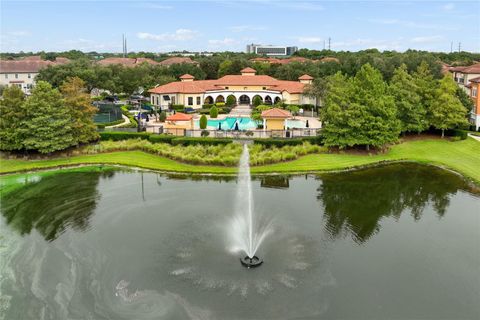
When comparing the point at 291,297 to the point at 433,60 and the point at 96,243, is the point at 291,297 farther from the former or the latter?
the point at 433,60

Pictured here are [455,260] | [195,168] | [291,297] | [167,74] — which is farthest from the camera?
[167,74]

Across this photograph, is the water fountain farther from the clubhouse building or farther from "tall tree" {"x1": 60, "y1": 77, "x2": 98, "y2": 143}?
the clubhouse building

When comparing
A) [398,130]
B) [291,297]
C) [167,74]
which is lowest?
[291,297]

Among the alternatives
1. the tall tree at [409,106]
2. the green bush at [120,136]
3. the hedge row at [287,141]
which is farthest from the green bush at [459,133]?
the green bush at [120,136]

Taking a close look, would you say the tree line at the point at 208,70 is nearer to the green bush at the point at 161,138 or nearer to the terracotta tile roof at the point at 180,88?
the terracotta tile roof at the point at 180,88

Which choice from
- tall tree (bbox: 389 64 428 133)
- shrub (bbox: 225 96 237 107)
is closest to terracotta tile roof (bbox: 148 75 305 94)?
shrub (bbox: 225 96 237 107)

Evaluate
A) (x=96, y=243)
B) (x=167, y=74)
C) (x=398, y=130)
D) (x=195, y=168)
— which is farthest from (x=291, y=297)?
(x=167, y=74)

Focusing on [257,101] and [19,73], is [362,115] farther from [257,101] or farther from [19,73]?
[19,73]
